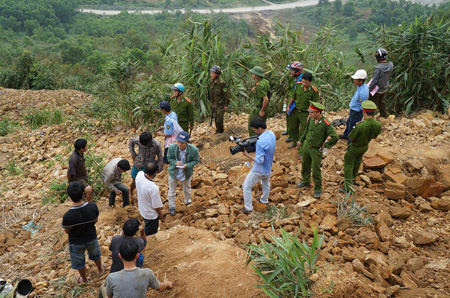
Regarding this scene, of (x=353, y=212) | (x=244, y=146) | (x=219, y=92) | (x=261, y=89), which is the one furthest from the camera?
(x=219, y=92)

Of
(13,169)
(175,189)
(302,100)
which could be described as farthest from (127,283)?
(13,169)

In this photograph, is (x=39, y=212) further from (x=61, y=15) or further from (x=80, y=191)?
(x=61, y=15)

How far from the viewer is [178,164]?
4301mm

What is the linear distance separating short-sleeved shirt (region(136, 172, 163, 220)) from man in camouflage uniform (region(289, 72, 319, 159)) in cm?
287

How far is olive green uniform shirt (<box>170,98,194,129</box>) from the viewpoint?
5.72 metres

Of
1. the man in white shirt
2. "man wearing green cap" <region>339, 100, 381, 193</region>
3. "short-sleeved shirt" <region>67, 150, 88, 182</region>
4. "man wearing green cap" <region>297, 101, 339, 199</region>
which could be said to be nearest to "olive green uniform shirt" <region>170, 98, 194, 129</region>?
"short-sleeved shirt" <region>67, 150, 88, 182</region>

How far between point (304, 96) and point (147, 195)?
118 inches

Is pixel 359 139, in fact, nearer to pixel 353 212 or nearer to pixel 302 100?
pixel 353 212

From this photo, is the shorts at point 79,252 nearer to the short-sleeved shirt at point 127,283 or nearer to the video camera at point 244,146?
the short-sleeved shirt at point 127,283

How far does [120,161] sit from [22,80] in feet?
43.9

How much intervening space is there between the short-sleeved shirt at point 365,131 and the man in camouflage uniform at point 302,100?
106cm

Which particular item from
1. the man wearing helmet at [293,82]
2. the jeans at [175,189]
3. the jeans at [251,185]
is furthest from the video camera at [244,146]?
the man wearing helmet at [293,82]

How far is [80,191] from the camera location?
317 centimetres

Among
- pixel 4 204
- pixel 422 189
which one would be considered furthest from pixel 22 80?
pixel 422 189
